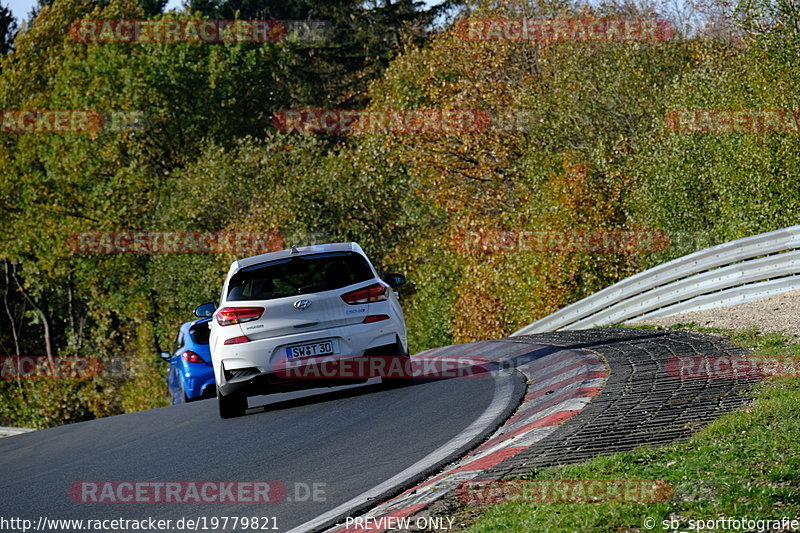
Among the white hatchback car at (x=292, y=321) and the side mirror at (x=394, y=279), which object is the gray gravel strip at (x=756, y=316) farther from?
the white hatchback car at (x=292, y=321)

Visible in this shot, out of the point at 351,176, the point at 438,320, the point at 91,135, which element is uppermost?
the point at 91,135

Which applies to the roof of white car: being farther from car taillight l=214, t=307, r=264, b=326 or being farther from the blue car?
the blue car

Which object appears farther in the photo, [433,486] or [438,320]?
[438,320]

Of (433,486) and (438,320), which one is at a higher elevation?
(433,486)

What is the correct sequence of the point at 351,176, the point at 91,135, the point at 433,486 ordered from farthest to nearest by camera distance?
the point at 91,135 < the point at 351,176 < the point at 433,486

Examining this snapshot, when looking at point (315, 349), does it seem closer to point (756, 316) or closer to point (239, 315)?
point (239, 315)

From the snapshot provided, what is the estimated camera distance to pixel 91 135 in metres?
52.4

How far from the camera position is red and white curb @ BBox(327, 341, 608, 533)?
Answer: 6.21 metres

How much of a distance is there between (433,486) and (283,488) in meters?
1.43

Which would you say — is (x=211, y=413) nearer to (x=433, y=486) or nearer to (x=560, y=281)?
(x=433, y=486)

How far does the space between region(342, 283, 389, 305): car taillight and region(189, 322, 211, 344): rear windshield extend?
236 inches

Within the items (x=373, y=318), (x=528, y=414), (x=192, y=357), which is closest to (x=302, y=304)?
(x=373, y=318)

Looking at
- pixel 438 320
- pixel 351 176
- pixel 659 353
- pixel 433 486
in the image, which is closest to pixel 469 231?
pixel 438 320

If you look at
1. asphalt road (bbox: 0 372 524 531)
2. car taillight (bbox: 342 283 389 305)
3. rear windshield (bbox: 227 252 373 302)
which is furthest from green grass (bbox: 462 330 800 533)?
rear windshield (bbox: 227 252 373 302)
